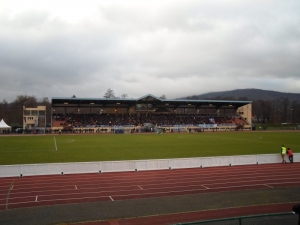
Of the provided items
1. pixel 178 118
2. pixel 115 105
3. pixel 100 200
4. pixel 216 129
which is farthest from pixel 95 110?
pixel 100 200

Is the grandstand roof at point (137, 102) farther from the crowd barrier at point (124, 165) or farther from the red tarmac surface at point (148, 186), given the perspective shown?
the red tarmac surface at point (148, 186)

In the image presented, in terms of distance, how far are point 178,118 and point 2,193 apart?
221 feet

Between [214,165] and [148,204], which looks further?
[214,165]

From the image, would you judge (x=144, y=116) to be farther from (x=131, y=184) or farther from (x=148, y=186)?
(x=148, y=186)

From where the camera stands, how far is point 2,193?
1385 cm

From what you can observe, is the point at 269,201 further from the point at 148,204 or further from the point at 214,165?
the point at 214,165

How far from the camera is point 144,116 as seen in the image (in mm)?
78625

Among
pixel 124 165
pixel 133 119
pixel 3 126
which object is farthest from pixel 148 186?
pixel 133 119

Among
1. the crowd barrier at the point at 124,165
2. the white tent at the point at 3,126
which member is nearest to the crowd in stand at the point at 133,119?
the white tent at the point at 3,126

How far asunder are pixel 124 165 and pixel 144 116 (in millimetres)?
59440

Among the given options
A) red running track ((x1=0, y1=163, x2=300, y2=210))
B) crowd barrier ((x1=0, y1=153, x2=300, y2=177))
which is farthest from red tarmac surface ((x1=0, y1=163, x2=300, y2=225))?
crowd barrier ((x1=0, y1=153, x2=300, y2=177))

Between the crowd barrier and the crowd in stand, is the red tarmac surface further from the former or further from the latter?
the crowd in stand

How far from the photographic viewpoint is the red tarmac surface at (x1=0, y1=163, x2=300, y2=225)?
11219mm

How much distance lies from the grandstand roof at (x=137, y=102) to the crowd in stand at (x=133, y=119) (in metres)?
2.80
